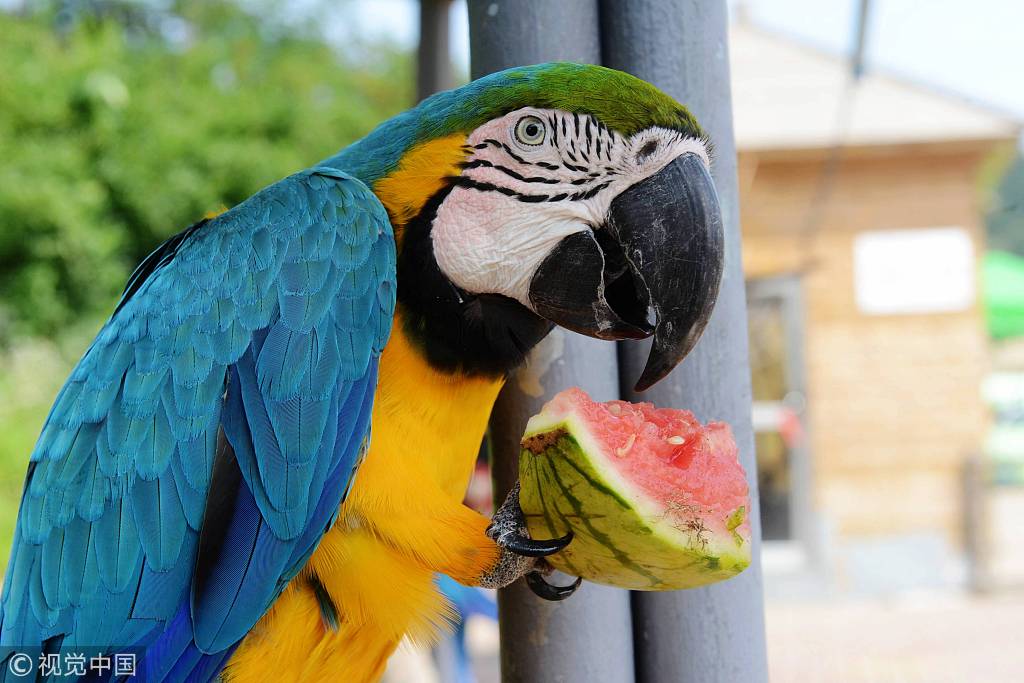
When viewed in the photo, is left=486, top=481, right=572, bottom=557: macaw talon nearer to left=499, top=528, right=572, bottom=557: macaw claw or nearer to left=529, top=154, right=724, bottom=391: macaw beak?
left=499, top=528, right=572, bottom=557: macaw claw

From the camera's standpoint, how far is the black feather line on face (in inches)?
54.6

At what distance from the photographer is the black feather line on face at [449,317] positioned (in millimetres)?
1386

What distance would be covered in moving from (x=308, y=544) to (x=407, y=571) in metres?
0.15

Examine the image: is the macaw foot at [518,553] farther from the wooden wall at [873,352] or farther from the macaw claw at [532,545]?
the wooden wall at [873,352]

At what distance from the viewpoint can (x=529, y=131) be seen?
1.35 meters

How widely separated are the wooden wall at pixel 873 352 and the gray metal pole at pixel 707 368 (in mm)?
6332

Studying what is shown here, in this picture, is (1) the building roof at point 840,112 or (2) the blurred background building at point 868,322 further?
(2) the blurred background building at point 868,322

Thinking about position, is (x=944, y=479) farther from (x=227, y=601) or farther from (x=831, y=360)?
(x=227, y=601)

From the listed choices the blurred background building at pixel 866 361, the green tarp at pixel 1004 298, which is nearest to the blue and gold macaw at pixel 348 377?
the blurred background building at pixel 866 361

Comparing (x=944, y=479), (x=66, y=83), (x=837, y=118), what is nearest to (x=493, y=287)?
(x=837, y=118)

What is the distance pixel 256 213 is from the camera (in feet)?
4.65

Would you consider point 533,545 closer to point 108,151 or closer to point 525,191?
point 525,191

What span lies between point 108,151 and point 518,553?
11208mm

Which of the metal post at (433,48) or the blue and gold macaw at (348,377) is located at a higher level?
the metal post at (433,48)
